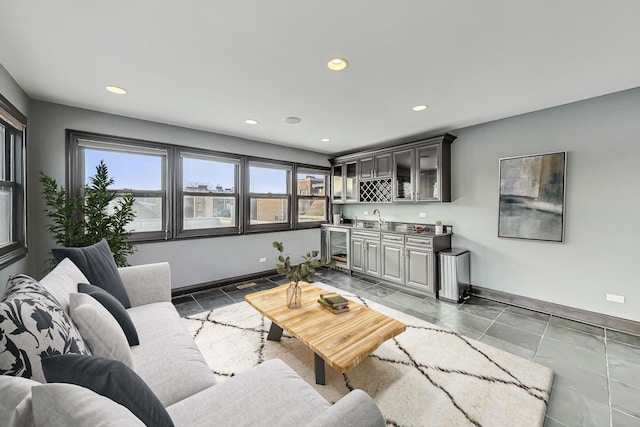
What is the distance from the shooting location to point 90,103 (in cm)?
294

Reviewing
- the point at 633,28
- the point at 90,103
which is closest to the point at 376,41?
the point at 633,28

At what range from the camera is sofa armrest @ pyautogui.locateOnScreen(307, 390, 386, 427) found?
87cm

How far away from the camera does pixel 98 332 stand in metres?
1.17

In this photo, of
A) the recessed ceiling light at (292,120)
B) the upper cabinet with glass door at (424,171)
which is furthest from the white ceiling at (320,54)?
the upper cabinet with glass door at (424,171)

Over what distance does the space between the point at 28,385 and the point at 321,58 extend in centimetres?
228

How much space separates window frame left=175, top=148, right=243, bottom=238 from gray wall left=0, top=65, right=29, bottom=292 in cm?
149

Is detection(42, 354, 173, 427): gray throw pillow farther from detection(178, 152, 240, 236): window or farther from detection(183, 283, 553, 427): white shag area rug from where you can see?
detection(178, 152, 240, 236): window

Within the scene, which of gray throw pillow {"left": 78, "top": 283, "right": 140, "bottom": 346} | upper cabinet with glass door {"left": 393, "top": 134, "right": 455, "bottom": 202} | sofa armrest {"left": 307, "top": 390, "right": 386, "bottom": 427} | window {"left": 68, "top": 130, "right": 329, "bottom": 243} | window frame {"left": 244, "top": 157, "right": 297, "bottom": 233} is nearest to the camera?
sofa armrest {"left": 307, "top": 390, "right": 386, "bottom": 427}

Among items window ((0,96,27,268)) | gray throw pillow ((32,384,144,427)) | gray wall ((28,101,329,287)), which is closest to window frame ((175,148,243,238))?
gray wall ((28,101,329,287))

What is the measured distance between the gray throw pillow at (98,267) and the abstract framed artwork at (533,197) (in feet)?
14.0

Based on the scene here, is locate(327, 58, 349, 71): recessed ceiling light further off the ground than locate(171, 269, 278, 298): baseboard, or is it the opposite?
locate(327, 58, 349, 71): recessed ceiling light

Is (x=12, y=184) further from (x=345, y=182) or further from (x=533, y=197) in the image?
(x=533, y=197)

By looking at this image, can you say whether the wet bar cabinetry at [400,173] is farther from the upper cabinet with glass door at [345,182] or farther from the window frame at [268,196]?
the window frame at [268,196]

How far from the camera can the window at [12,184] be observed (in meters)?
2.32
